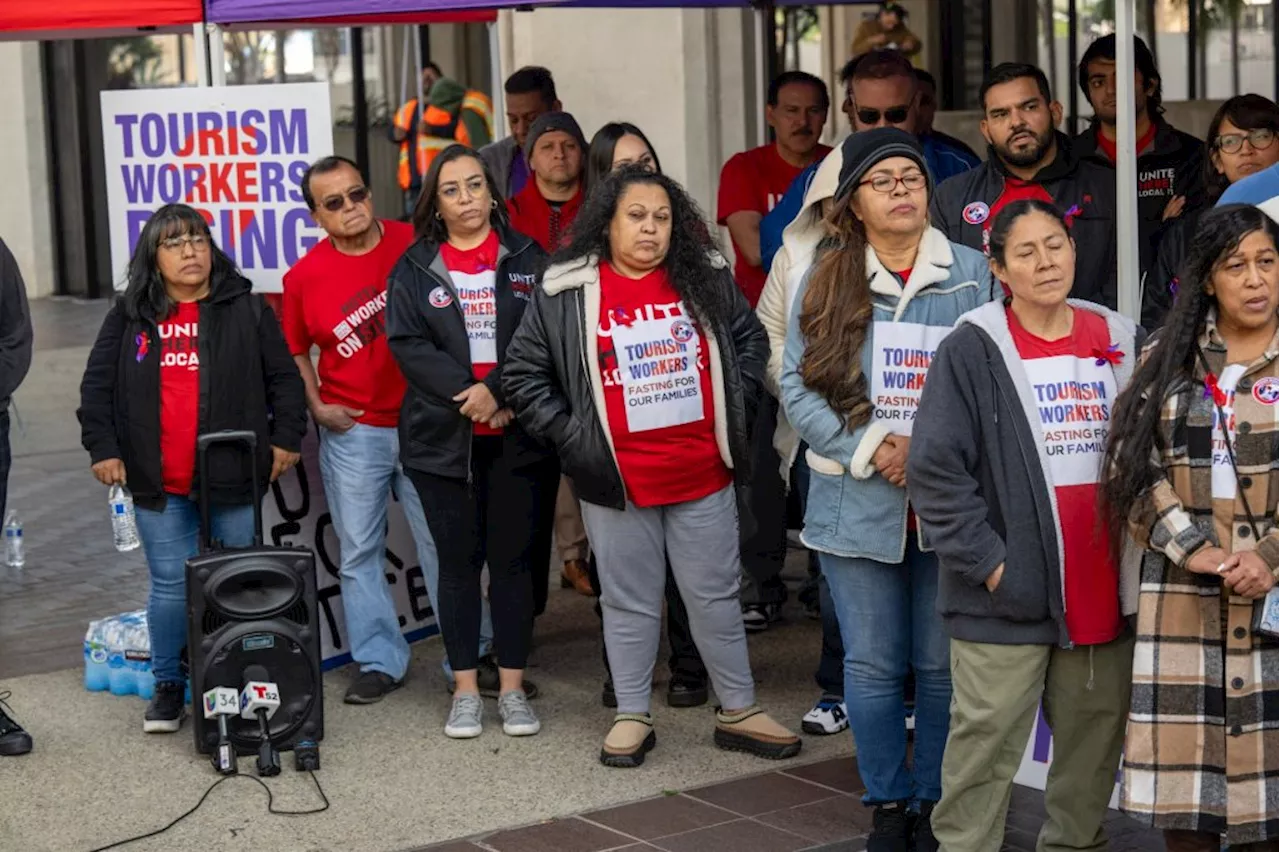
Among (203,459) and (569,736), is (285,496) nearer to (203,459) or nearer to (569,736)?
(203,459)

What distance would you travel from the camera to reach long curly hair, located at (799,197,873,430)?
5004mm

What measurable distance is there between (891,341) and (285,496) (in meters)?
2.77

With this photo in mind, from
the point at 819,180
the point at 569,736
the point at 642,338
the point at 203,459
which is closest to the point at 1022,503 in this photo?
the point at 819,180

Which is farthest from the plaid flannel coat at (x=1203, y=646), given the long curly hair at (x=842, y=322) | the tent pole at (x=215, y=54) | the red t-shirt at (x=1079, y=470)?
the tent pole at (x=215, y=54)

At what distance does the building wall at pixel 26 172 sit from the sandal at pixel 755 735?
45.6 feet

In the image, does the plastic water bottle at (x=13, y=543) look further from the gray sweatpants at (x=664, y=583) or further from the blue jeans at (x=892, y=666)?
the blue jeans at (x=892, y=666)

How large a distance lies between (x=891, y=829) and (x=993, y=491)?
1.01 meters

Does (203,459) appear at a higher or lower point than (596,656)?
higher

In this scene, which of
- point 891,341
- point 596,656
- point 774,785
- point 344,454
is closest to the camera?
point 891,341

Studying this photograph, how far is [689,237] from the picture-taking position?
5.86 metres

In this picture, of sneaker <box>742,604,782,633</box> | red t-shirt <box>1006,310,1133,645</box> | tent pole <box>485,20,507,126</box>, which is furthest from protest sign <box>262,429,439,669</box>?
red t-shirt <box>1006,310,1133,645</box>

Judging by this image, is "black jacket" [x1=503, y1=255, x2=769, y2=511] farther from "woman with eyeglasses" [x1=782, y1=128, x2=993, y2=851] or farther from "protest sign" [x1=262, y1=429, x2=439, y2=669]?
"protest sign" [x1=262, y1=429, x2=439, y2=669]

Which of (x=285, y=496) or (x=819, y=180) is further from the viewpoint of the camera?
(x=285, y=496)

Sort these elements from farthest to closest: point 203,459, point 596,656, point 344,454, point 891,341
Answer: point 596,656 < point 344,454 < point 203,459 < point 891,341
